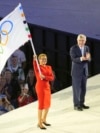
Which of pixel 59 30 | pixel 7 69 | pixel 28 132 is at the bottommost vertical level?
pixel 28 132

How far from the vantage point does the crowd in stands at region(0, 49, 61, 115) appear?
31.5 ft

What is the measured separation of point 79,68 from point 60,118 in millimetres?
880

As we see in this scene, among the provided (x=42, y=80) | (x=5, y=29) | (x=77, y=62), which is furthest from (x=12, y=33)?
(x=77, y=62)

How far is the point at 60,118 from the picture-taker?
324 inches

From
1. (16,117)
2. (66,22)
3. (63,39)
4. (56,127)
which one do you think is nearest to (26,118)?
(16,117)

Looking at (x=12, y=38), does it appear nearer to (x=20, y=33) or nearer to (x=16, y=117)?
(x=20, y=33)

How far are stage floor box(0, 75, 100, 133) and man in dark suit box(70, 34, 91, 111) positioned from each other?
26 cm

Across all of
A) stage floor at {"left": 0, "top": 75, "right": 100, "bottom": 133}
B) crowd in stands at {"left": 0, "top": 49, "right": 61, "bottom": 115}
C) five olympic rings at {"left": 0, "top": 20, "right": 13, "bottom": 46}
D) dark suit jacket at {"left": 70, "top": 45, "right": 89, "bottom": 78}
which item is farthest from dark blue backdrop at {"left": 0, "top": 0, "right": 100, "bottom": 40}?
five olympic rings at {"left": 0, "top": 20, "right": 13, "bottom": 46}

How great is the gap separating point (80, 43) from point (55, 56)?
418cm

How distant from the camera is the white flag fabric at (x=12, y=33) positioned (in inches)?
285

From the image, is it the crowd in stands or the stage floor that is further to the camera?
the crowd in stands

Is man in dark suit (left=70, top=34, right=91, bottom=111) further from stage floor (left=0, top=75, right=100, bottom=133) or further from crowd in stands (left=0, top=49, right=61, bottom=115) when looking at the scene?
crowd in stands (left=0, top=49, right=61, bottom=115)

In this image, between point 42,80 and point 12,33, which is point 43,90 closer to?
point 42,80

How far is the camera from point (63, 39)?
12023 millimetres
